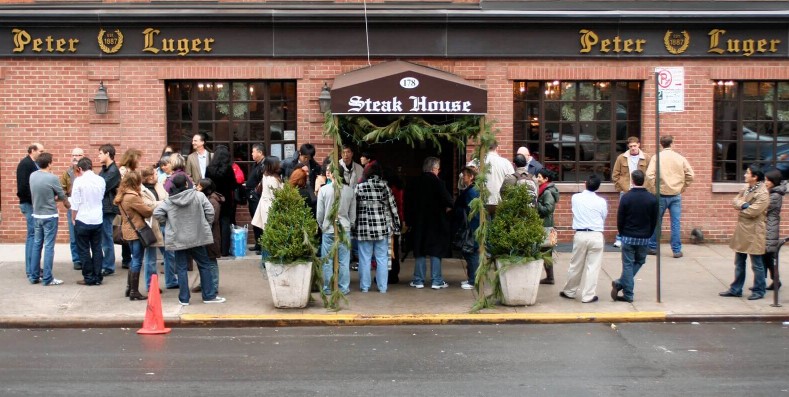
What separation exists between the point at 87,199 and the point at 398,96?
4282 mm

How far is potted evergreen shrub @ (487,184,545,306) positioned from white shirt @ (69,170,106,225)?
504 cm

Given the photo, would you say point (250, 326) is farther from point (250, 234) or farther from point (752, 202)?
point (752, 202)

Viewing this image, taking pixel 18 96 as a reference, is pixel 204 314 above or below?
below

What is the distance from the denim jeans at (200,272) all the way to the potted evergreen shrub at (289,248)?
0.77 metres

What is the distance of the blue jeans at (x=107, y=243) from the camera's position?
13.1m

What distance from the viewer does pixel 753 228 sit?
38.1 feet

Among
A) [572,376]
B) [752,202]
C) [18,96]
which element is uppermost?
[18,96]

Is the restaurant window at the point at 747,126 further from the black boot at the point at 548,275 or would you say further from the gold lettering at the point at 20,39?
the gold lettering at the point at 20,39

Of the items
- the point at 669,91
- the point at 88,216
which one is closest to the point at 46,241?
the point at 88,216

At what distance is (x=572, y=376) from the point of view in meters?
8.70

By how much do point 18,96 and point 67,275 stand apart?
12.2ft

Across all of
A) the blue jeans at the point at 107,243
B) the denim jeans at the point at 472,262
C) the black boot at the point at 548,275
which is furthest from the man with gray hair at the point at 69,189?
the black boot at the point at 548,275

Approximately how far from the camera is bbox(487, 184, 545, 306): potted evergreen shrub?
453 inches

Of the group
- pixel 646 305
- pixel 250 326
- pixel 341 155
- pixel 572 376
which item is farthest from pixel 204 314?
pixel 646 305
